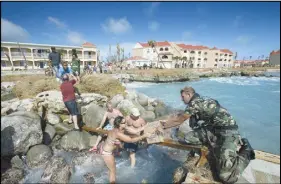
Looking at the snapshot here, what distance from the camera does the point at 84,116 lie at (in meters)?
8.13

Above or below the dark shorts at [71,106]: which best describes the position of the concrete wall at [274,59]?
above

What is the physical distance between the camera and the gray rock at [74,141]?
21.7 ft

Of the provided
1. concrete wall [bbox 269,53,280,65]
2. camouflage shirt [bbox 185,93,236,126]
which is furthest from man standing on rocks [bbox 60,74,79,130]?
concrete wall [bbox 269,53,280,65]

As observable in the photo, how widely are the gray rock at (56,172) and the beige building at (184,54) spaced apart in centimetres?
5841

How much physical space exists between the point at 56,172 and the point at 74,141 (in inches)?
66.5

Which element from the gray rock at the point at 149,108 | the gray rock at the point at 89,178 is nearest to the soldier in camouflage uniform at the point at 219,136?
the gray rock at the point at 89,178

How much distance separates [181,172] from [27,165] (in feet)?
17.4

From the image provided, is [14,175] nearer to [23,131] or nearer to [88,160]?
[23,131]

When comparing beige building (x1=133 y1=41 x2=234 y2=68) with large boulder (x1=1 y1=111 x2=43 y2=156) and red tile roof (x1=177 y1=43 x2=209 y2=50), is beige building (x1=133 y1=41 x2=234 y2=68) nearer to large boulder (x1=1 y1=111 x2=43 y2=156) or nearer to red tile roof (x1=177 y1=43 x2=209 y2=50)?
red tile roof (x1=177 y1=43 x2=209 y2=50)

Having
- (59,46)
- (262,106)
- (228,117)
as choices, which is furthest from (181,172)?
(59,46)

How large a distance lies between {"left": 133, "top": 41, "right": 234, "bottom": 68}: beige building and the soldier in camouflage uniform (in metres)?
58.5

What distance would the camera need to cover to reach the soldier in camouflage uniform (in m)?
3.22

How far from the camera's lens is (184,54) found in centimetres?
6594

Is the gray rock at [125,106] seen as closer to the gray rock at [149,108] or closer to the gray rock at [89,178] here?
the gray rock at [149,108]
